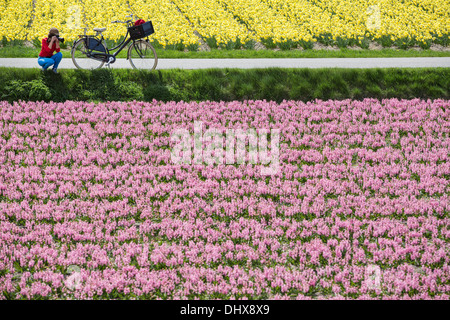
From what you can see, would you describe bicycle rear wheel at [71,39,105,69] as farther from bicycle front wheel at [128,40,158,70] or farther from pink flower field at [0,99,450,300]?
pink flower field at [0,99,450,300]

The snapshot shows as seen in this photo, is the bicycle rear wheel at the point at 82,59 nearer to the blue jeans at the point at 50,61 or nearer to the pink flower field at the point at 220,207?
the blue jeans at the point at 50,61

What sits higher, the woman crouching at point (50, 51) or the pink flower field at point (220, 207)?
the woman crouching at point (50, 51)

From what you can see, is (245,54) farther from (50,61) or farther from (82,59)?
(50,61)

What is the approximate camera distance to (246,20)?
21844 mm

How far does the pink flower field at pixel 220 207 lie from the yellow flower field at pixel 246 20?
730 centimetres

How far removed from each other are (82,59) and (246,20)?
9711 mm

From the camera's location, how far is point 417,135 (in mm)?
11180

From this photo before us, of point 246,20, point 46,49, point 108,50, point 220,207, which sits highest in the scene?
point 246,20

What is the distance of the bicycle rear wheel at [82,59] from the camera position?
1396cm

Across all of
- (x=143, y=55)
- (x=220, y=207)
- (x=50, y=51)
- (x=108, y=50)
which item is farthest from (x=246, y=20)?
(x=220, y=207)

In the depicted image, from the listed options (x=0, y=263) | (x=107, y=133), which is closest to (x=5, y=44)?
(x=107, y=133)

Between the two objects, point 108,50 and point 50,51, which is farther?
point 108,50

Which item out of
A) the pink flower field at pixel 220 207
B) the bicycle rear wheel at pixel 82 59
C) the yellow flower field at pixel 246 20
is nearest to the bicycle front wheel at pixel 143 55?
the bicycle rear wheel at pixel 82 59
